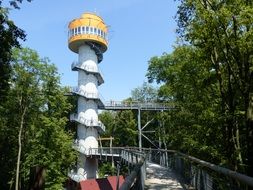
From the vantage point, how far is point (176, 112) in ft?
92.4

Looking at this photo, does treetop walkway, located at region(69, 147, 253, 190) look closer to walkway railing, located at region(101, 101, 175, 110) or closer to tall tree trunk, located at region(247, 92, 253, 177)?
tall tree trunk, located at region(247, 92, 253, 177)

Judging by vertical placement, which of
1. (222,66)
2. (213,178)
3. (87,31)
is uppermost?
(87,31)

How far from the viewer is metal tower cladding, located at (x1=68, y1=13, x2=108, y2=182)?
52.2 m

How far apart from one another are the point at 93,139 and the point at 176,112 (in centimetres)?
2609

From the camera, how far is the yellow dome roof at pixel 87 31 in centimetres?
5391

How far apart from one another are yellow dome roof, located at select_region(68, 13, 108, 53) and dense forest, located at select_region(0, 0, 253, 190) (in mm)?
11388

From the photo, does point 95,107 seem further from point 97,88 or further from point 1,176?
point 1,176

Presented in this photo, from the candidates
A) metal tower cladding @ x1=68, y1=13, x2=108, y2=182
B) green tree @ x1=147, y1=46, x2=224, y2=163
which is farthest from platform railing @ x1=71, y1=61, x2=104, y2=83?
green tree @ x1=147, y1=46, x2=224, y2=163

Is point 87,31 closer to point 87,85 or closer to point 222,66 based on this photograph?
point 87,85

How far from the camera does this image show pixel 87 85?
52.8m

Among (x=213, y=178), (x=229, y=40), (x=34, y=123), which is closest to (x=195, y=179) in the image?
(x=213, y=178)

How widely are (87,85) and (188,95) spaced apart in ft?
101

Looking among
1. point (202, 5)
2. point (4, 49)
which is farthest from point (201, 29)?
point (4, 49)

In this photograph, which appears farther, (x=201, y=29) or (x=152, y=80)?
(x=152, y=80)
